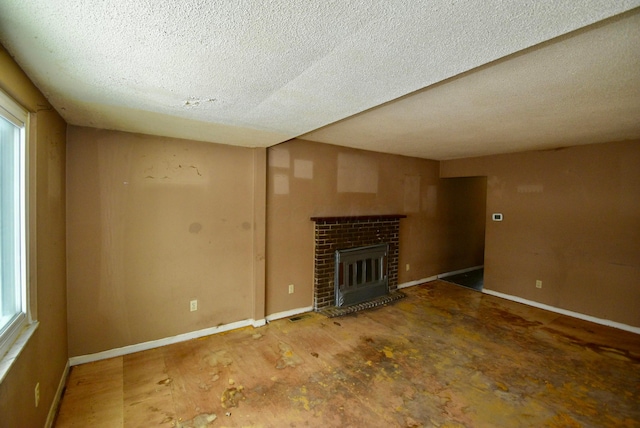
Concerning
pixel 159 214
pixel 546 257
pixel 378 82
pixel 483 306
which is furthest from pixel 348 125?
pixel 546 257

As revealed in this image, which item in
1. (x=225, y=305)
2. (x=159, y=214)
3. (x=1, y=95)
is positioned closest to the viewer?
(x=1, y=95)

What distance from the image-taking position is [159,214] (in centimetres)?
279

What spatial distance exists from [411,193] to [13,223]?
4.73 meters

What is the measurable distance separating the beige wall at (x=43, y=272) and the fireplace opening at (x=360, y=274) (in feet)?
9.38

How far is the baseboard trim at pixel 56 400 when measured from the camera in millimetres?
1790

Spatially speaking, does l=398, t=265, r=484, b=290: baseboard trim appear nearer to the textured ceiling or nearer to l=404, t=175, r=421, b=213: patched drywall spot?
l=404, t=175, r=421, b=213: patched drywall spot

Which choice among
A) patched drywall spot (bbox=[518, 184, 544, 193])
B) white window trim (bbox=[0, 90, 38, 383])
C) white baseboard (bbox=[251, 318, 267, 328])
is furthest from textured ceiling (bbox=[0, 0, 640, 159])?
white baseboard (bbox=[251, 318, 267, 328])

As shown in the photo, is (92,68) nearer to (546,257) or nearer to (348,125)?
(348,125)

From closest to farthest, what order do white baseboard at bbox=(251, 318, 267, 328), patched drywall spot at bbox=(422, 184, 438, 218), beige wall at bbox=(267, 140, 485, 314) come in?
white baseboard at bbox=(251, 318, 267, 328)
beige wall at bbox=(267, 140, 485, 314)
patched drywall spot at bbox=(422, 184, 438, 218)

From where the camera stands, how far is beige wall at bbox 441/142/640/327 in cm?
332

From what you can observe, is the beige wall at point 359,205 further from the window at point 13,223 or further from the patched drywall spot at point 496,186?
the window at point 13,223

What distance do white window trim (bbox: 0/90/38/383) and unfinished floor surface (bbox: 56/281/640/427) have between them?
2.89 feet

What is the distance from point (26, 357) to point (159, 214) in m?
1.54

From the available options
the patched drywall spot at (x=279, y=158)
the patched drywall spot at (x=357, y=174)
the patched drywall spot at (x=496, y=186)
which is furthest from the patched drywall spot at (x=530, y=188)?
the patched drywall spot at (x=279, y=158)
